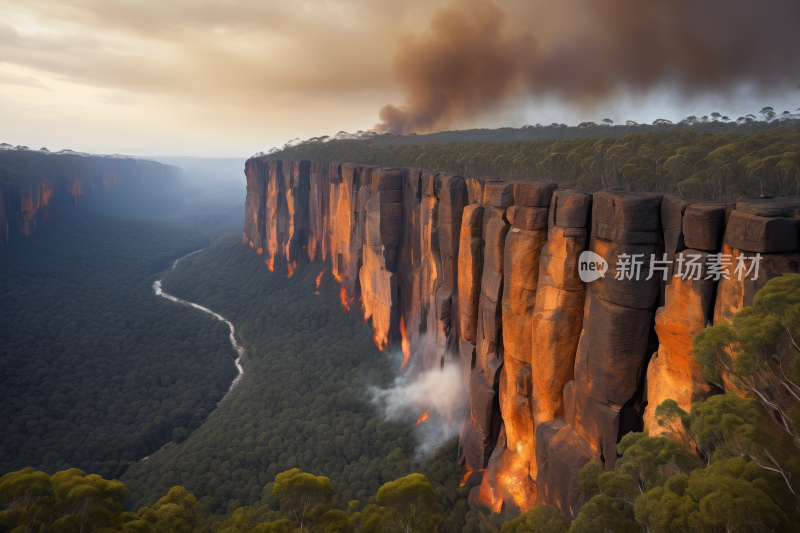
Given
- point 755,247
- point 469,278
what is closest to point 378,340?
point 469,278

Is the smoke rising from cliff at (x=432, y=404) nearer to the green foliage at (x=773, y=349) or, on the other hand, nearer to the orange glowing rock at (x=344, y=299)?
the orange glowing rock at (x=344, y=299)

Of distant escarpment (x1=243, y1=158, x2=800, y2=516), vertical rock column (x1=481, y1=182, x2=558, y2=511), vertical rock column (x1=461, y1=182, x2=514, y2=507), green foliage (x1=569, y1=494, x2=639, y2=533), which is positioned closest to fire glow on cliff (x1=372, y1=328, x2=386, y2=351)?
distant escarpment (x1=243, y1=158, x2=800, y2=516)

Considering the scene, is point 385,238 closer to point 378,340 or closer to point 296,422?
point 378,340

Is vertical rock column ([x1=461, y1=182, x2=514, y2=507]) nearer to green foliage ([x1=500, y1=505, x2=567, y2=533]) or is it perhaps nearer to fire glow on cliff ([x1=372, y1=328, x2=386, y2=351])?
green foliage ([x1=500, y1=505, x2=567, y2=533])

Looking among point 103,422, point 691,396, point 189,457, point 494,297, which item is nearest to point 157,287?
point 103,422

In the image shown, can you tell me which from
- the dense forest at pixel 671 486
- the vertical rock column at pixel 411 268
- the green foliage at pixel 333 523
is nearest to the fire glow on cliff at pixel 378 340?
the vertical rock column at pixel 411 268
